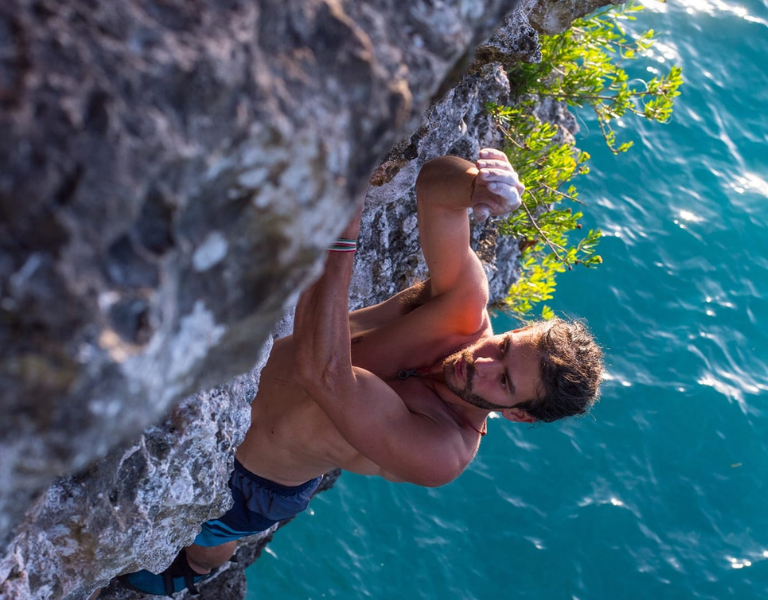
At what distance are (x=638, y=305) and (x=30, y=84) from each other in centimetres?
797

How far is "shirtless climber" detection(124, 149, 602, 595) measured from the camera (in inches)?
104

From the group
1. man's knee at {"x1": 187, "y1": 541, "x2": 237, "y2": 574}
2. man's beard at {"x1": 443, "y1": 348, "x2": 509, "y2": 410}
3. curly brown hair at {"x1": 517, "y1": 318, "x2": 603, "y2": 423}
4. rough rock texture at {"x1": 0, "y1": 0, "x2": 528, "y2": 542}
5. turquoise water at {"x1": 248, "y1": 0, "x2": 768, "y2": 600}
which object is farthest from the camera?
turquoise water at {"x1": 248, "y1": 0, "x2": 768, "y2": 600}

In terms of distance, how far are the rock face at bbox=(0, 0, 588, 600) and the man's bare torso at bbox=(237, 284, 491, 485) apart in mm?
1789

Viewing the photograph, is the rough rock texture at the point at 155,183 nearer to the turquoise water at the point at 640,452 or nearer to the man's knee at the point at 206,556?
the man's knee at the point at 206,556

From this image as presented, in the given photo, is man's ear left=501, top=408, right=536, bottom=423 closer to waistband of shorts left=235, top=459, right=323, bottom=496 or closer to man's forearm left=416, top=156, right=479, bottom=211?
man's forearm left=416, top=156, right=479, bottom=211

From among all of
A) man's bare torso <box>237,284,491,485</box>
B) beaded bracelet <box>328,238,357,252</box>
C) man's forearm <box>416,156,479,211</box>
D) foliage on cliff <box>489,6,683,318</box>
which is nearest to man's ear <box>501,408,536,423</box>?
man's bare torso <box>237,284,491,485</box>

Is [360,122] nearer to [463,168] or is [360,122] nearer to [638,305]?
[463,168]

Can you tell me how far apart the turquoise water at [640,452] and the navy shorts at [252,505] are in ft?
9.92

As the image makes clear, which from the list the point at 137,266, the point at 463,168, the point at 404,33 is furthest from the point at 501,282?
the point at 137,266

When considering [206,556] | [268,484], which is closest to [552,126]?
[268,484]

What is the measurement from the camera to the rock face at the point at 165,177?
105 cm

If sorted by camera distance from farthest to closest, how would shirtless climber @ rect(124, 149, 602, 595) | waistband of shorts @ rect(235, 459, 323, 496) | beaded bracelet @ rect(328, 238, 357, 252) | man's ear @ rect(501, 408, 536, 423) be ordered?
waistband of shorts @ rect(235, 459, 323, 496)
man's ear @ rect(501, 408, 536, 423)
shirtless climber @ rect(124, 149, 602, 595)
beaded bracelet @ rect(328, 238, 357, 252)

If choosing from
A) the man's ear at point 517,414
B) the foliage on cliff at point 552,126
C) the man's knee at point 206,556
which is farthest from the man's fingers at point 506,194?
the man's knee at point 206,556

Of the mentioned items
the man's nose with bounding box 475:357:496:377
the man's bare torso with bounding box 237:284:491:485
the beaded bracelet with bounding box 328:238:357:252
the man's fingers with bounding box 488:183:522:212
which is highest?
the man's fingers with bounding box 488:183:522:212
